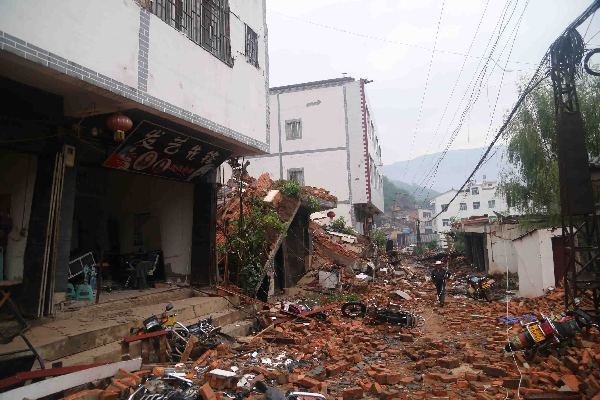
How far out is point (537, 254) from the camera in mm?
14195

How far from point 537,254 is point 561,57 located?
7.23 m

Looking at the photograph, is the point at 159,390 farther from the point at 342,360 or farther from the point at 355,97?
the point at 355,97

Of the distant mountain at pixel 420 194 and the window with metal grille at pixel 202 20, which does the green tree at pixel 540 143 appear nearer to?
the distant mountain at pixel 420 194

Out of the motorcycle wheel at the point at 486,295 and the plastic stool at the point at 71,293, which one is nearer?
the plastic stool at the point at 71,293

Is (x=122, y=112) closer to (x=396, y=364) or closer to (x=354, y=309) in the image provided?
(x=396, y=364)

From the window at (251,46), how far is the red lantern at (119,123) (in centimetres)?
430

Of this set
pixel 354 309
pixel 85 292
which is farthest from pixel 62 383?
pixel 354 309

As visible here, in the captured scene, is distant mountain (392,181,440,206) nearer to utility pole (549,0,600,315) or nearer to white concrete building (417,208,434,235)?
white concrete building (417,208,434,235)

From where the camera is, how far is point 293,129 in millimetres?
29125

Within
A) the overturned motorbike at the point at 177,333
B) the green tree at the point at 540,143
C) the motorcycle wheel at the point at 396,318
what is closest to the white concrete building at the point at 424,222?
the green tree at the point at 540,143

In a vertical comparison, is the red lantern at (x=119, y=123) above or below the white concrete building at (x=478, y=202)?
below

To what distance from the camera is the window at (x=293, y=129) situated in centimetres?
2891

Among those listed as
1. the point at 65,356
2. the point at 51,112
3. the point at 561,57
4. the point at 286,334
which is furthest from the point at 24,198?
the point at 561,57

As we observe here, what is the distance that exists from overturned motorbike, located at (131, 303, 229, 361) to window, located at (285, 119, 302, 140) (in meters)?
22.7
